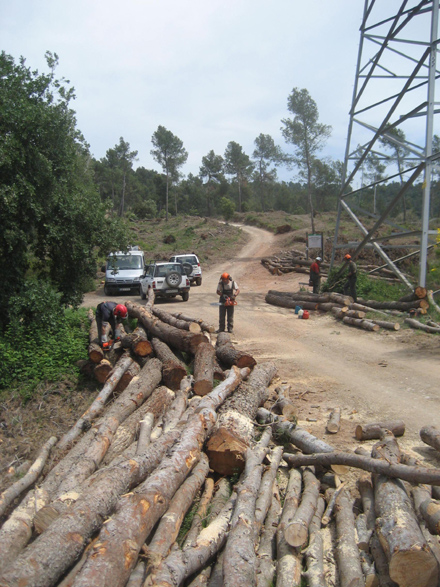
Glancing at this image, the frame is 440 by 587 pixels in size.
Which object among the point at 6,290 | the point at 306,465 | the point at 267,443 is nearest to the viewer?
the point at 306,465

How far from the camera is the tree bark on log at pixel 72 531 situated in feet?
11.8

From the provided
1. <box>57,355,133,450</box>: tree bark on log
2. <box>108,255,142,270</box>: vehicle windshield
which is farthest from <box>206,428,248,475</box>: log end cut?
<box>108,255,142,270</box>: vehicle windshield

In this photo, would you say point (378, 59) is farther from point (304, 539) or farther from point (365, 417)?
point (304, 539)

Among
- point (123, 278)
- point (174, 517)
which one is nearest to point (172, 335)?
point (174, 517)

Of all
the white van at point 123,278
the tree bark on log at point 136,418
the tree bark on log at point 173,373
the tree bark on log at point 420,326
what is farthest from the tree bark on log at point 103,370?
the white van at point 123,278

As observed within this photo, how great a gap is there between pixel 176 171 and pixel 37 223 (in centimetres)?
5557

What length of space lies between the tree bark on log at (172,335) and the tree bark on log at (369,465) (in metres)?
4.98

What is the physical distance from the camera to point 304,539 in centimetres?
420

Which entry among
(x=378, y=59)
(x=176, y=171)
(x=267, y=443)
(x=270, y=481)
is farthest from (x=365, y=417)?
(x=176, y=171)

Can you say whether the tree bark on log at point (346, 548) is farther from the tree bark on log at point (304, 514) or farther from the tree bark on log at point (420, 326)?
the tree bark on log at point (420, 326)

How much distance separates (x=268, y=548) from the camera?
439 centimetres

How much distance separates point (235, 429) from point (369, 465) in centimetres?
200

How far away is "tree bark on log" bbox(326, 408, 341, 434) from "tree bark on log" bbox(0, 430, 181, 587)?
2892mm

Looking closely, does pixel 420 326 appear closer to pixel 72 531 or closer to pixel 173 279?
pixel 173 279
